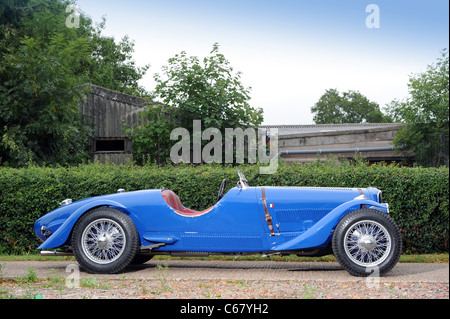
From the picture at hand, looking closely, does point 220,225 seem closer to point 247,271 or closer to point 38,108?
point 247,271

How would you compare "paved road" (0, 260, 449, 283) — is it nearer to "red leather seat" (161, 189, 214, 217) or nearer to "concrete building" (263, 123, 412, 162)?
"red leather seat" (161, 189, 214, 217)

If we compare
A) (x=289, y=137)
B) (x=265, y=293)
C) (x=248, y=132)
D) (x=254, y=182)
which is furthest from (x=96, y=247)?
(x=289, y=137)

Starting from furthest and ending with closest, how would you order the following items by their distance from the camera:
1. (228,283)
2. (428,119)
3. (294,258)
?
(428,119), (294,258), (228,283)

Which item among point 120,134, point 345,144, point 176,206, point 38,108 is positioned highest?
point 38,108

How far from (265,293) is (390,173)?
460 cm

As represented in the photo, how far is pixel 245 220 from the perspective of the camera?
6977 millimetres

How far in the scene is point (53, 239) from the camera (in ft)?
23.7

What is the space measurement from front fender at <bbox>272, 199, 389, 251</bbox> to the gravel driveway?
1.31ft

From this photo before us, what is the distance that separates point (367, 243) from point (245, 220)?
5.19 feet

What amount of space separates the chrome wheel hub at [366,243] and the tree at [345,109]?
5183 centimetres

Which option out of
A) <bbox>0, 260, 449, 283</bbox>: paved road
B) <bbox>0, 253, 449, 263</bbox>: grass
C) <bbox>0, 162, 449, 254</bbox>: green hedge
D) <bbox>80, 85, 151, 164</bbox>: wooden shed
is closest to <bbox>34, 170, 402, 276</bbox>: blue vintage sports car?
<bbox>0, 260, 449, 283</bbox>: paved road

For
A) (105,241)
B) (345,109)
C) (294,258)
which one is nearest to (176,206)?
(105,241)

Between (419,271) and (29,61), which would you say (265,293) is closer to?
(419,271)

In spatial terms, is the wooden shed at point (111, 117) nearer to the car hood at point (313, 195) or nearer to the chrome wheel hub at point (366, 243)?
the car hood at point (313, 195)
